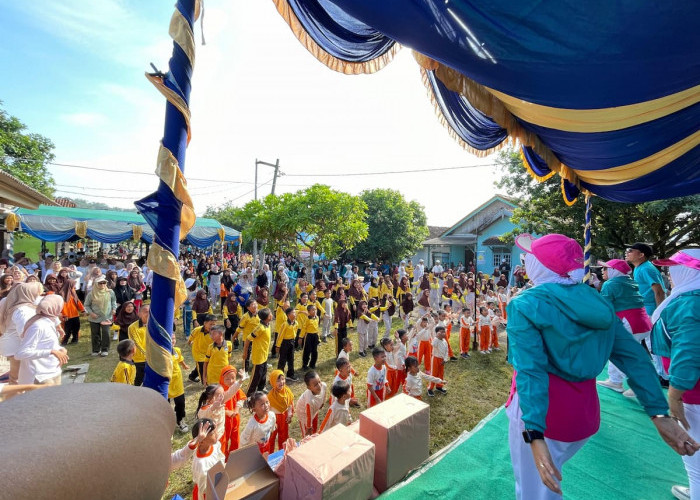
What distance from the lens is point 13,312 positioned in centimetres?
372

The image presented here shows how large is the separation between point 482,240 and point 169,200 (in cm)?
2568

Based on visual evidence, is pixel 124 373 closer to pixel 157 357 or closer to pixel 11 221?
pixel 157 357

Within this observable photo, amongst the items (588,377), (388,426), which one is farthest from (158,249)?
(388,426)

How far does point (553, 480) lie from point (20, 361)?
5.18m

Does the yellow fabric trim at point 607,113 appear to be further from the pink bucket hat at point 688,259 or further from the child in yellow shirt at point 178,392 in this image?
the child in yellow shirt at point 178,392

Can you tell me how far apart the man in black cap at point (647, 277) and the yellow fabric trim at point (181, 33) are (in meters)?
5.95

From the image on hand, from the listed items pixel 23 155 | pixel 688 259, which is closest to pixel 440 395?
pixel 688 259

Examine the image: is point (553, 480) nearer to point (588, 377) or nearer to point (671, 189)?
point (588, 377)

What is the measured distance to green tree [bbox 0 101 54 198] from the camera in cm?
2244

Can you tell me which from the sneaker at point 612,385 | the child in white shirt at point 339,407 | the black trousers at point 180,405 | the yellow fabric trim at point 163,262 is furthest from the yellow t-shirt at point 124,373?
the sneaker at point 612,385

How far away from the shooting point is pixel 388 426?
3.12 meters

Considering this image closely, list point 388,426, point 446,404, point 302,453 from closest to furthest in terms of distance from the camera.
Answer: point 302,453 → point 388,426 → point 446,404

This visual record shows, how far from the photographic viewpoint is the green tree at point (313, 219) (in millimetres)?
13367

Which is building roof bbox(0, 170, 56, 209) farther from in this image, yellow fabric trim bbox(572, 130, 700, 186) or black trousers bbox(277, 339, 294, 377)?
yellow fabric trim bbox(572, 130, 700, 186)
